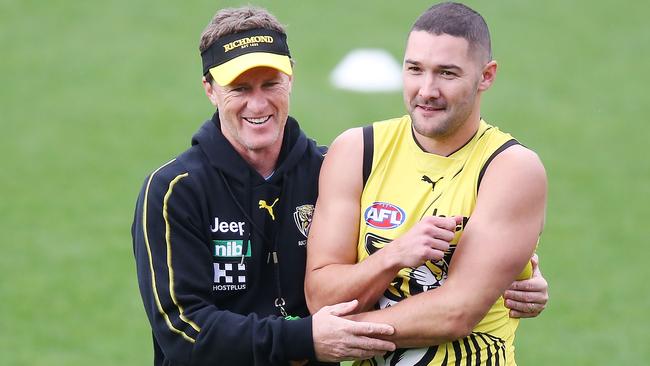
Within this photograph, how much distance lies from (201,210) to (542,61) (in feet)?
42.7

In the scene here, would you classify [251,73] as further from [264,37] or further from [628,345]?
[628,345]

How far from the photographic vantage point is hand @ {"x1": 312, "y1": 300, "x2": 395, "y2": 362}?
177 inches

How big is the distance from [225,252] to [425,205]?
838mm

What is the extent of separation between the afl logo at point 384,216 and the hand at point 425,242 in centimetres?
20

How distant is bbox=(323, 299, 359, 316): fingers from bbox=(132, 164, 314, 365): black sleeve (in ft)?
0.35

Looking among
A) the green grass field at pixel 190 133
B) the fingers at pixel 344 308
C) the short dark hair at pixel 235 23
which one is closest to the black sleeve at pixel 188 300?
the fingers at pixel 344 308

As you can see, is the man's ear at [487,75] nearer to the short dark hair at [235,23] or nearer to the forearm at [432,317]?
the forearm at [432,317]

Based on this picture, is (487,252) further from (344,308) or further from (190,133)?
(190,133)

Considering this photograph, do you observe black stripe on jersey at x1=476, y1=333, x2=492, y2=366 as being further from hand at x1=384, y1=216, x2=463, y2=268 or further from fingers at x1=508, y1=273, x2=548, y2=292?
hand at x1=384, y1=216, x2=463, y2=268

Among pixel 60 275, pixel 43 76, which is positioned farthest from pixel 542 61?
pixel 60 275

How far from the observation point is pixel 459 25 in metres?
4.48

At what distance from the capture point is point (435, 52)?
14.6ft

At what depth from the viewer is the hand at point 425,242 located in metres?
4.33

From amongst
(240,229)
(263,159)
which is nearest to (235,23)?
(263,159)
